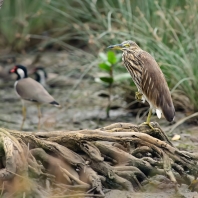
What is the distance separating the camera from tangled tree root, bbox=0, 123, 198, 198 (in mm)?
5418

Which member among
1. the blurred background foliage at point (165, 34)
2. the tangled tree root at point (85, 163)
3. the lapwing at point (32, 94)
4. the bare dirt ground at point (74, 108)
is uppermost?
the blurred background foliage at point (165, 34)

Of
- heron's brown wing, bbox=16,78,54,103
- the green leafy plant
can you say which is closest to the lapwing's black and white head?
heron's brown wing, bbox=16,78,54,103

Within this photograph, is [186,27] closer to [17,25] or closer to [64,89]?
[64,89]

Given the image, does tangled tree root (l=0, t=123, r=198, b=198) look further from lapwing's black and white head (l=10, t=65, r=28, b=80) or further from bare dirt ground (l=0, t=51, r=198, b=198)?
lapwing's black and white head (l=10, t=65, r=28, b=80)

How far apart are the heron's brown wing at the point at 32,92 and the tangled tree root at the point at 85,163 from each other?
3.10 meters

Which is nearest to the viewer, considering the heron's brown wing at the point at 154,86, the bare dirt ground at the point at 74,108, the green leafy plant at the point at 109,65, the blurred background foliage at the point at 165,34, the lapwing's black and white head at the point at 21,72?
the heron's brown wing at the point at 154,86

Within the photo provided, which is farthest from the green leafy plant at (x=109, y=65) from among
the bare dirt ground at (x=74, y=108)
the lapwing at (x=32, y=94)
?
the lapwing at (x=32, y=94)

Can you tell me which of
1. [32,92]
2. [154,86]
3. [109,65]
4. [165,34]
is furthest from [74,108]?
[154,86]

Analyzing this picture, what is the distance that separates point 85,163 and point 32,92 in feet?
11.8

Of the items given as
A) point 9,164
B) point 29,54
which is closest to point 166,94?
point 9,164

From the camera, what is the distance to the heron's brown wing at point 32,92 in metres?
9.12

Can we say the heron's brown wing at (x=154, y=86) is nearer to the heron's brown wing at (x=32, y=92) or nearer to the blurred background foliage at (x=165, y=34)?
the blurred background foliage at (x=165, y=34)

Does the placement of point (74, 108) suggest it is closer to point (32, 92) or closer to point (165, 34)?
point (32, 92)

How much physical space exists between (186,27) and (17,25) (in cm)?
451
